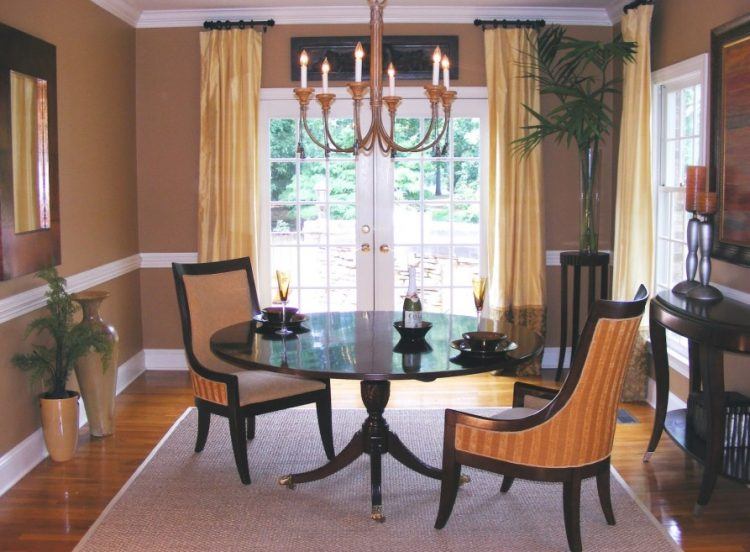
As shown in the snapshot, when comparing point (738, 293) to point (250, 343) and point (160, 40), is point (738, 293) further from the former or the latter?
point (160, 40)

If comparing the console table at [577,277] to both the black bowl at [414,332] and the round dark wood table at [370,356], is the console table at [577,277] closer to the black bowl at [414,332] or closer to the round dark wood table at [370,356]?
the round dark wood table at [370,356]

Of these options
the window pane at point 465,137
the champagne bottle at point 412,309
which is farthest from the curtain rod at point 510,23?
the champagne bottle at point 412,309

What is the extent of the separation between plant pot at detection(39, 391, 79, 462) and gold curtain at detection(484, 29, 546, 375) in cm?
297

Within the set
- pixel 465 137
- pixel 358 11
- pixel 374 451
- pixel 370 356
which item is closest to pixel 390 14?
pixel 358 11

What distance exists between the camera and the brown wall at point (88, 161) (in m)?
4.01

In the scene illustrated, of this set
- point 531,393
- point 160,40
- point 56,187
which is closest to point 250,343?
point 531,393

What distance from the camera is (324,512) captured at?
3.52 meters

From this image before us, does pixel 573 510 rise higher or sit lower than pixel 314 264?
lower

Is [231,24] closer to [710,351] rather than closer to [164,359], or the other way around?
[164,359]

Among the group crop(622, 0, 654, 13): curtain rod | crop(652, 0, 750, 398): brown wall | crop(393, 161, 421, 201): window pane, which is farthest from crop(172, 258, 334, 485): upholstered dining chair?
crop(622, 0, 654, 13): curtain rod

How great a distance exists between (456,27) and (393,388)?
2.54 metres

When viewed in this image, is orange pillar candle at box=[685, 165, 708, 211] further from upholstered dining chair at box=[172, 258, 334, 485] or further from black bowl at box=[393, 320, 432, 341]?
upholstered dining chair at box=[172, 258, 334, 485]

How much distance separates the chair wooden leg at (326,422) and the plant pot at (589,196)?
2096 mm

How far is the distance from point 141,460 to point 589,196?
3.06 metres
